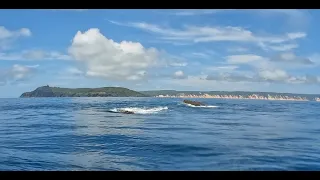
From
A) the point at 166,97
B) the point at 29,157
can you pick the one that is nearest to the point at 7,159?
the point at 29,157

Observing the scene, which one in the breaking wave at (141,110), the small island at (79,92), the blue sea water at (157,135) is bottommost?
the blue sea water at (157,135)

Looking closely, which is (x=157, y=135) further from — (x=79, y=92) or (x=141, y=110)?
(x=79, y=92)

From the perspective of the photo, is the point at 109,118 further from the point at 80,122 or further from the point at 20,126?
the point at 20,126

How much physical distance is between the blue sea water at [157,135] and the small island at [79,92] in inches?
1.6

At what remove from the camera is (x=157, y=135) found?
2605 mm

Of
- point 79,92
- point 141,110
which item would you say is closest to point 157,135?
point 141,110

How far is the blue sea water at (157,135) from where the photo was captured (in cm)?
253

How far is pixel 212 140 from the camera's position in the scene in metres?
2.62

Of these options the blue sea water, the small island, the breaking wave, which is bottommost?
the blue sea water

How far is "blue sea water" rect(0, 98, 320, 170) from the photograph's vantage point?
253 cm

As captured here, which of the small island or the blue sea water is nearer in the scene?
the blue sea water

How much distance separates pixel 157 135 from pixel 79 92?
65cm

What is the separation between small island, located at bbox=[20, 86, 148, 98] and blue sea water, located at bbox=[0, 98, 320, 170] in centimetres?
4
